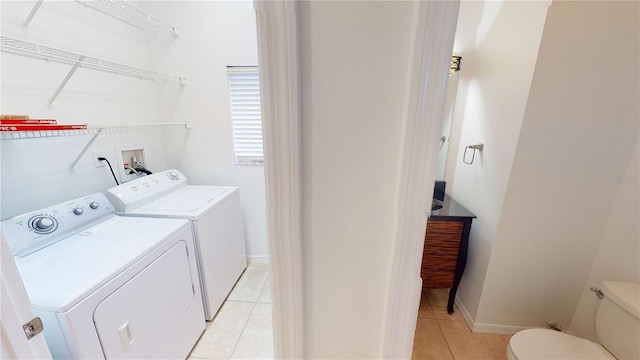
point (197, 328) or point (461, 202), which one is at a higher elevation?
point (461, 202)

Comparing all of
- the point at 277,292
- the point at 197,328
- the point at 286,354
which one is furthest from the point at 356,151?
the point at 197,328

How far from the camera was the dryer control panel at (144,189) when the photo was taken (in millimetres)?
1712

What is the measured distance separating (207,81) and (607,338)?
3.19m

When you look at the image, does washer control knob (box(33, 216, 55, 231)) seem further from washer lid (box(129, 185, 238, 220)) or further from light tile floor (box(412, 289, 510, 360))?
light tile floor (box(412, 289, 510, 360))

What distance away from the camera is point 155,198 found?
194cm

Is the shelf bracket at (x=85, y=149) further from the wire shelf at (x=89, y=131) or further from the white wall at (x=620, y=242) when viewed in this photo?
the white wall at (x=620, y=242)

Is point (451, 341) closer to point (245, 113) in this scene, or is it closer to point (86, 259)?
point (86, 259)

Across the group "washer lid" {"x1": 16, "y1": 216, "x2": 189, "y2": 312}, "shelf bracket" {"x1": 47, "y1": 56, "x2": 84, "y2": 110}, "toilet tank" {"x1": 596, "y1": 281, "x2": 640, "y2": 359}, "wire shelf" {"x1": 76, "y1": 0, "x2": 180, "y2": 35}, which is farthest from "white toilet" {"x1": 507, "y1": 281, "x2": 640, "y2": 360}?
"wire shelf" {"x1": 76, "y1": 0, "x2": 180, "y2": 35}

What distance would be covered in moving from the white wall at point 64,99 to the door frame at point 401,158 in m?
1.81

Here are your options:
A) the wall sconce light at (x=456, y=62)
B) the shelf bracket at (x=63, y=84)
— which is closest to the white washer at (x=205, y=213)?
the shelf bracket at (x=63, y=84)

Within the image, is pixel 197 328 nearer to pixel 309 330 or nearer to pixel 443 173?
pixel 309 330

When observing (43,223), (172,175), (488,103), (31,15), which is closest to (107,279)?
(43,223)

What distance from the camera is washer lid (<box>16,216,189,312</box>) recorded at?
37.4 inches

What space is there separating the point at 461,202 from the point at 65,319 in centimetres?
239
